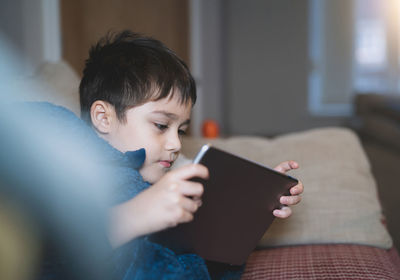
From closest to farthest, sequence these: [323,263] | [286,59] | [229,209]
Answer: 1. [229,209]
2. [323,263]
3. [286,59]

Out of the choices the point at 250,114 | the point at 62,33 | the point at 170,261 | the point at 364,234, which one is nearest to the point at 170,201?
the point at 170,261

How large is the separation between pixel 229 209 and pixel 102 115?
0.99ft

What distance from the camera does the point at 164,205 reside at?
53 cm

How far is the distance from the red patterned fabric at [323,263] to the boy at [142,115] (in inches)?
3.2

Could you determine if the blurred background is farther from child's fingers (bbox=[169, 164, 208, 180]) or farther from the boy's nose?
child's fingers (bbox=[169, 164, 208, 180])

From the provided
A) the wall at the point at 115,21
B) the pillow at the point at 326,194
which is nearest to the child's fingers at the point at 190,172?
the pillow at the point at 326,194

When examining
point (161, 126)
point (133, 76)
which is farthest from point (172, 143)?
point (133, 76)

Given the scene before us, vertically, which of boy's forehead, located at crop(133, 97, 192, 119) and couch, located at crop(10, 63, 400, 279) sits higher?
boy's forehead, located at crop(133, 97, 192, 119)

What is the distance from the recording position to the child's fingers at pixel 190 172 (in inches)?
20.6

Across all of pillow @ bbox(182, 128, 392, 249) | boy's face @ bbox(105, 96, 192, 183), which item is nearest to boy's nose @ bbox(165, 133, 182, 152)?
boy's face @ bbox(105, 96, 192, 183)

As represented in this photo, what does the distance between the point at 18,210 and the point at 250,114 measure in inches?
164

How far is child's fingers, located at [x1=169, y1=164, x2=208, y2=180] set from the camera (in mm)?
524

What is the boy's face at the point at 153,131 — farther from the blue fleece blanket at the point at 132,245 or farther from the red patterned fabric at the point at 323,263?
the red patterned fabric at the point at 323,263

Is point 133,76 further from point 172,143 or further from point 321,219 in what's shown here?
point 321,219
